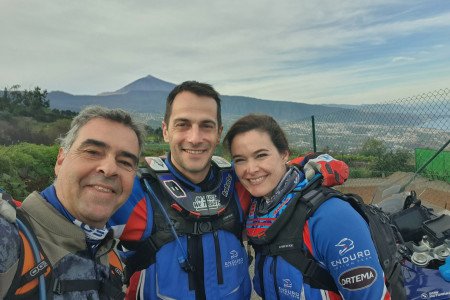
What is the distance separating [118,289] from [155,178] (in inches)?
32.4

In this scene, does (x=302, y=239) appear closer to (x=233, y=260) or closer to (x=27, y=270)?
(x=233, y=260)

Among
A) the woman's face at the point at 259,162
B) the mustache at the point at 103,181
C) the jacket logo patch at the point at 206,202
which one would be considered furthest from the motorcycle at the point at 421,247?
the mustache at the point at 103,181

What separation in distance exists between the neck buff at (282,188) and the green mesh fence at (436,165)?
5829 millimetres

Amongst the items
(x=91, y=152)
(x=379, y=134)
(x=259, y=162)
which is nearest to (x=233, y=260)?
(x=259, y=162)

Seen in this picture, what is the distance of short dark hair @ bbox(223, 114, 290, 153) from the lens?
248 cm

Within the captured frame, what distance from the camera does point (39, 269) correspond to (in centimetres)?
137

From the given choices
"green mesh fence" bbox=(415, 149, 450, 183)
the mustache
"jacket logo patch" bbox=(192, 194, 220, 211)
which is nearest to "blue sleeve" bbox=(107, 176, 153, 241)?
"jacket logo patch" bbox=(192, 194, 220, 211)

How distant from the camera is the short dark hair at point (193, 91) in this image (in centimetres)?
258

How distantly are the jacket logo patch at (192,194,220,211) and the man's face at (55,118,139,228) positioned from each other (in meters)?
0.56

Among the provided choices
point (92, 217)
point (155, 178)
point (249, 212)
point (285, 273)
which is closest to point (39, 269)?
point (92, 217)

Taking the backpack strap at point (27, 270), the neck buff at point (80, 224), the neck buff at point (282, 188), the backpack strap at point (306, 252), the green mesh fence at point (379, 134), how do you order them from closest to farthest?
1. the backpack strap at point (27, 270)
2. the neck buff at point (80, 224)
3. the backpack strap at point (306, 252)
4. the neck buff at point (282, 188)
5. the green mesh fence at point (379, 134)

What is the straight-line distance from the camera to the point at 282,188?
234 centimetres

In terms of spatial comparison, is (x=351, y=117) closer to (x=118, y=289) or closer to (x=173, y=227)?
(x=173, y=227)

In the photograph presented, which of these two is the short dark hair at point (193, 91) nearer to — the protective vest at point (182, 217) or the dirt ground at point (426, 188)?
the protective vest at point (182, 217)
